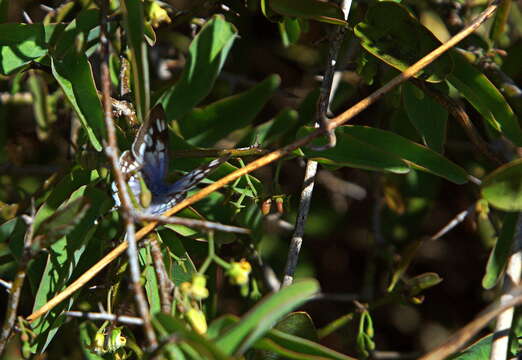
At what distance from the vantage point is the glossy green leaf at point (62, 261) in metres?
1.01

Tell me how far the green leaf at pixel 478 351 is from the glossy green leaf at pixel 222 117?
544 mm

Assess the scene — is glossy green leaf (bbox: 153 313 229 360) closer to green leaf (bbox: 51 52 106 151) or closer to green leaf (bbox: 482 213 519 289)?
green leaf (bbox: 51 52 106 151)

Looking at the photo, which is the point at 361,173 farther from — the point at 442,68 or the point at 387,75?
the point at 442,68

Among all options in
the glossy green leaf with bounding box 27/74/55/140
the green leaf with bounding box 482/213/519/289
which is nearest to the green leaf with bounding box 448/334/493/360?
the green leaf with bounding box 482/213/519/289

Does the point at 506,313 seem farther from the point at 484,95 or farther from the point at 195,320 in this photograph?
the point at 195,320

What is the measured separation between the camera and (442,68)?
1.13 m

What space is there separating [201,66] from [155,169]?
0.56ft

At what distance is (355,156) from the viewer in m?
1.02

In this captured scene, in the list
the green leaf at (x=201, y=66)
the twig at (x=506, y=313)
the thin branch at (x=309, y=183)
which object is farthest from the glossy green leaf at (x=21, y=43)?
the twig at (x=506, y=313)

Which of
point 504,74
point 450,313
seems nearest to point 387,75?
point 504,74

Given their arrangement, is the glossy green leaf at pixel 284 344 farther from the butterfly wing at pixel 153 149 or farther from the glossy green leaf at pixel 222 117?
the glossy green leaf at pixel 222 117

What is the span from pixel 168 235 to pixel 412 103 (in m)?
0.50

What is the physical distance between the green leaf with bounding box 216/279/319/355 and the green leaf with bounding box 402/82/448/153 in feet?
1.92

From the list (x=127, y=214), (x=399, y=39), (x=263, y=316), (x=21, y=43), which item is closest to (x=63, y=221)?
(x=127, y=214)
